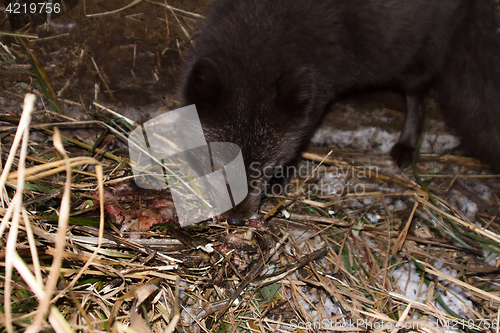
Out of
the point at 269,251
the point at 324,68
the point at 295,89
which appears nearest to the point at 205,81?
the point at 295,89

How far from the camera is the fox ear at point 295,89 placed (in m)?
2.43

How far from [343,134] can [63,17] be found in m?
3.24

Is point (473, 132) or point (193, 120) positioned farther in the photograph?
point (473, 132)

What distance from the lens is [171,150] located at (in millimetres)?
3107

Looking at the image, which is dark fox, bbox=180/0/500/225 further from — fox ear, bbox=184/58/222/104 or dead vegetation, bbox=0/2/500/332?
dead vegetation, bbox=0/2/500/332

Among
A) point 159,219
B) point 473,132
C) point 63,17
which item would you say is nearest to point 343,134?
point 473,132

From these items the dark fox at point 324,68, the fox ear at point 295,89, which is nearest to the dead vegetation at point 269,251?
the dark fox at point 324,68

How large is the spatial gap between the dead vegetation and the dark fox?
399 millimetres

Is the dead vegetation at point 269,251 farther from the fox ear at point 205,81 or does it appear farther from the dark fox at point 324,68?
the fox ear at point 205,81

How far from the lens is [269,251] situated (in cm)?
260

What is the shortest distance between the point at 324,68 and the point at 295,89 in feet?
2.15

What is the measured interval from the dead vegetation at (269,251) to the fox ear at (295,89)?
86 cm

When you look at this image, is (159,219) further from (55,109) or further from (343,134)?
(343,134)

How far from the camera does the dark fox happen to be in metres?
2.49
